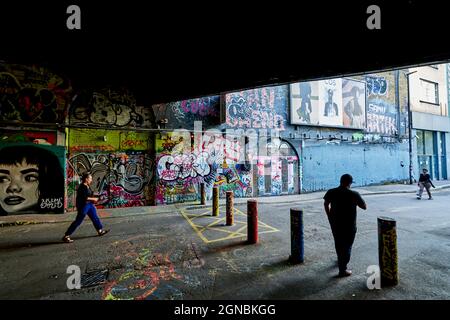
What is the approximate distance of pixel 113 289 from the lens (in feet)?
12.2

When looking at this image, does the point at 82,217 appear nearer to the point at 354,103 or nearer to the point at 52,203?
the point at 52,203

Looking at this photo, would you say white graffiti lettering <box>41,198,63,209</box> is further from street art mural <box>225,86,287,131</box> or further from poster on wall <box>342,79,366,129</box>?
poster on wall <box>342,79,366,129</box>

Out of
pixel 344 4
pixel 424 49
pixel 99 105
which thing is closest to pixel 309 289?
pixel 344 4

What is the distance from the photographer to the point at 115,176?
1094cm

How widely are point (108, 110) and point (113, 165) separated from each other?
2753 millimetres

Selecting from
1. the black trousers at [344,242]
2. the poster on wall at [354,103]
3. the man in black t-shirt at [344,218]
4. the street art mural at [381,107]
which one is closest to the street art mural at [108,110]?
the man in black t-shirt at [344,218]

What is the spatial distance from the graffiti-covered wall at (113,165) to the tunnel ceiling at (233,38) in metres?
3.95

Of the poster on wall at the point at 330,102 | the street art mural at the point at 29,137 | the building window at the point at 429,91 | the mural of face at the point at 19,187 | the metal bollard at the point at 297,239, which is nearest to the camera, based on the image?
the metal bollard at the point at 297,239

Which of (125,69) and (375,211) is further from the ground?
(125,69)

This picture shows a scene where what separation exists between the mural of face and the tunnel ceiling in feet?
15.0

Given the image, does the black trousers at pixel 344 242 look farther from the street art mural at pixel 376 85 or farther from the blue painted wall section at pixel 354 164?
the street art mural at pixel 376 85

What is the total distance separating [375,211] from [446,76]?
21.6 m

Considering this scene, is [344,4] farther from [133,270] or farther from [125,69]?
[125,69]

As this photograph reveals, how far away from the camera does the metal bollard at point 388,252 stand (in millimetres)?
3750
